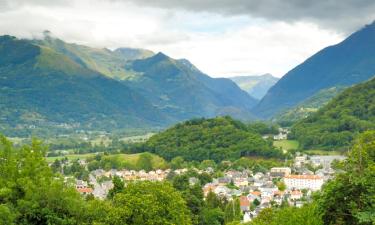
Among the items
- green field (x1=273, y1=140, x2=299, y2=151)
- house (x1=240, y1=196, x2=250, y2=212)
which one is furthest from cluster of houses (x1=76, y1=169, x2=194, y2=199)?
green field (x1=273, y1=140, x2=299, y2=151)

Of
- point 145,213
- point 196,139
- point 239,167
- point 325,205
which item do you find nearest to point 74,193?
point 145,213

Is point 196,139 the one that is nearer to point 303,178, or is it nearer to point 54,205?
point 303,178

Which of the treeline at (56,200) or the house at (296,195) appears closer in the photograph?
the treeline at (56,200)

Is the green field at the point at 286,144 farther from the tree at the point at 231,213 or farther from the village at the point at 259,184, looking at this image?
the tree at the point at 231,213

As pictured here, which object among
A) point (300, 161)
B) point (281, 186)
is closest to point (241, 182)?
point (281, 186)

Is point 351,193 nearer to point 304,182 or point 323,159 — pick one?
point 304,182

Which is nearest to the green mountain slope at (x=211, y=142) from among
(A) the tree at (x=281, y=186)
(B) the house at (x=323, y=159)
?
(B) the house at (x=323, y=159)
